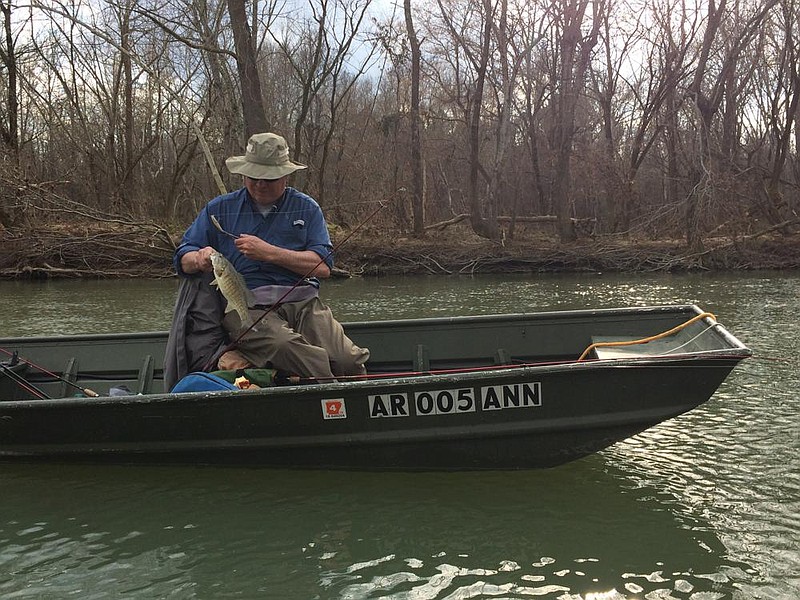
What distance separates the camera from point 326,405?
4176mm

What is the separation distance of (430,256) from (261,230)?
16.1 metres

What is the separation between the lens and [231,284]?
4.18m

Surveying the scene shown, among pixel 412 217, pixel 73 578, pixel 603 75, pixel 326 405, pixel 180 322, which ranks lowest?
pixel 73 578

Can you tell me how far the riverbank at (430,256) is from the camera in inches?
730

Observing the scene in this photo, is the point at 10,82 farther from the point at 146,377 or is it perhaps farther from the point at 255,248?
the point at 255,248

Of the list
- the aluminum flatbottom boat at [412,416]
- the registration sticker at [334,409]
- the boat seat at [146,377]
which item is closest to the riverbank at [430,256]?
the boat seat at [146,377]

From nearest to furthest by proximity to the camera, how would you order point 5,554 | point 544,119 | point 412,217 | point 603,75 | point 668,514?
point 5,554 < point 668,514 < point 412,217 < point 603,75 < point 544,119

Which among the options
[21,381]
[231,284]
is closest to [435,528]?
[231,284]

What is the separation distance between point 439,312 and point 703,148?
11.7 metres

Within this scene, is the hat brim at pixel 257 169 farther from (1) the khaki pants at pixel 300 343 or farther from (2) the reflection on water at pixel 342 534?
(2) the reflection on water at pixel 342 534

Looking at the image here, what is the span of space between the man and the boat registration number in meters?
0.54

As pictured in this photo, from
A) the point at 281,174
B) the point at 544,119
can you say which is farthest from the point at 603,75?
the point at 281,174

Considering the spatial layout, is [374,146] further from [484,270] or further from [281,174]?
[281,174]

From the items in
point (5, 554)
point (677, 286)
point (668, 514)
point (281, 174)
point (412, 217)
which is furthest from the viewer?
point (412, 217)
